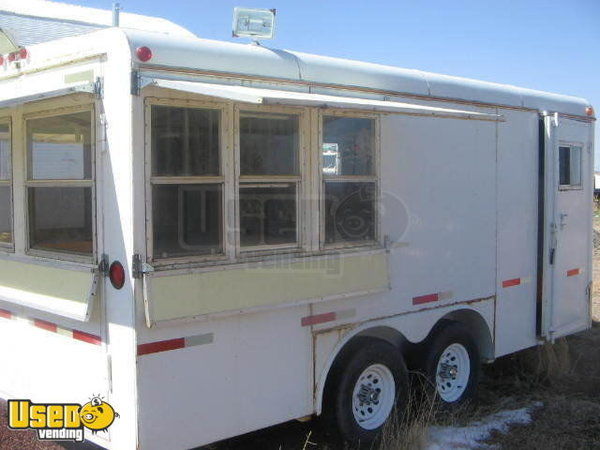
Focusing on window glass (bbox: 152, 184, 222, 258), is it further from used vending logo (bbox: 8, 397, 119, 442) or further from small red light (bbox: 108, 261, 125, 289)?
used vending logo (bbox: 8, 397, 119, 442)

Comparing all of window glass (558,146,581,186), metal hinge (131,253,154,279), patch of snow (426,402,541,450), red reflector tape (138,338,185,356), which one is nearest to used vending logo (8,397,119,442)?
red reflector tape (138,338,185,356)

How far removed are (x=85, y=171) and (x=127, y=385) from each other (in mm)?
1193

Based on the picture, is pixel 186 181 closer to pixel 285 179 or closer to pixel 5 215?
pixel 285 179

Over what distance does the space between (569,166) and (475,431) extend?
2.79 m

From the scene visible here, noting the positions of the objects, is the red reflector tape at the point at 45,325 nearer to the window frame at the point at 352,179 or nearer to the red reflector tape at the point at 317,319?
the red reflector tape at the point at 317,319

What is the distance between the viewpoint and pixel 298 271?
411cm

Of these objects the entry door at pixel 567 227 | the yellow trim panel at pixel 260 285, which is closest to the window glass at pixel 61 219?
the yellow trim panel at pixel 260 285

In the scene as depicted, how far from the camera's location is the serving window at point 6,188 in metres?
4.35

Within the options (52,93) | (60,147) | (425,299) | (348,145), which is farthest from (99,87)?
(425,299)

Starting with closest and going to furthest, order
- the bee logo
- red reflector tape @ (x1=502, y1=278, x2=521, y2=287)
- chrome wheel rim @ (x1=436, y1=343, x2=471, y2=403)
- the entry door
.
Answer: the bee logo, chrome wheel rim @ (x1=436, y1=343, x2=471, y2=403), red reflector tape @ (x1=502, y1=278, x2=521, y2=287), the entry door

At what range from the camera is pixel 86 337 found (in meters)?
3.78

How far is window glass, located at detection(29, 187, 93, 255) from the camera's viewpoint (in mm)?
3838

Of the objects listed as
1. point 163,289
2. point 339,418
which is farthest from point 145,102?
A: point 339,418

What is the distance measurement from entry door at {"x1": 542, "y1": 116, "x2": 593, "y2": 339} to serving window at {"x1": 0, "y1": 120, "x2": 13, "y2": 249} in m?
4.30
